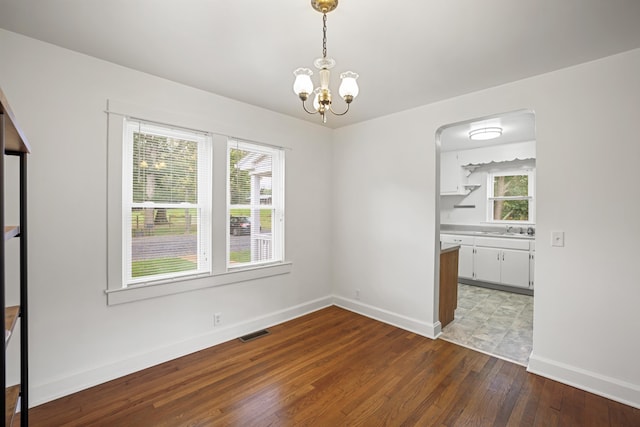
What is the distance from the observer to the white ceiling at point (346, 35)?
179 cm

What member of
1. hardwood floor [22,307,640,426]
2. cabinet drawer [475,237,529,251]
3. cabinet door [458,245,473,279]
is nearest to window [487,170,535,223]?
cabinet drawer [475,237,529,251]

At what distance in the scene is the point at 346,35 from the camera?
6.75 feet

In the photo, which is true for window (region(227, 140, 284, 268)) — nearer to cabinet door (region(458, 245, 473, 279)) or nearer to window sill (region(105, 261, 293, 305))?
window sill (region(105, 261, 293, 305))

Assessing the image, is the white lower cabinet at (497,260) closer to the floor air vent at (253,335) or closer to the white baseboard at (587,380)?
the white baseboard at (587,380)

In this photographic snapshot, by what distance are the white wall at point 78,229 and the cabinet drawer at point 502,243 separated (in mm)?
4597

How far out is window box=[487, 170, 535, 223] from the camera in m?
5.49

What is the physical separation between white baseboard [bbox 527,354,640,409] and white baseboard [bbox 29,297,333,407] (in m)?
2.57

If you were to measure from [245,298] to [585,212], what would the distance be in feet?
10.8

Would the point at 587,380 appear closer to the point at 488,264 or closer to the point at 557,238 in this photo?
the point at 557,238

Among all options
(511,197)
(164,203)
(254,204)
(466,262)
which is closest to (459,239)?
(466,262)

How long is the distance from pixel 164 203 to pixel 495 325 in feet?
13.0

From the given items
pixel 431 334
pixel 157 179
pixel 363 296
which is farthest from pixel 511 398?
pixel 157 179

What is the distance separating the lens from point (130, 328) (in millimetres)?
2592

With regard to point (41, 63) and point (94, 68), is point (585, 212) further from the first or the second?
point (41, 63)
